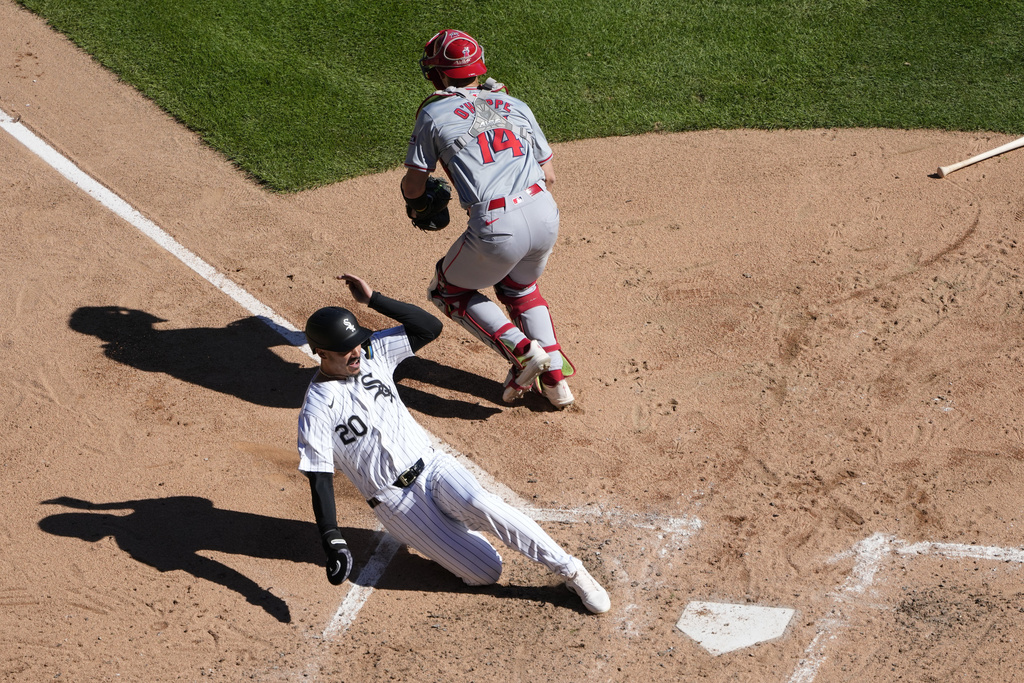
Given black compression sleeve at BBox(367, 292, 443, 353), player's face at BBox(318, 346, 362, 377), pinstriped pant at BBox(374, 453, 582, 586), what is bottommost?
pinstriped pant at BBox(374, 453, 582, 586)

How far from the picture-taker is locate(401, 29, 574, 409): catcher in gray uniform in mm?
4805

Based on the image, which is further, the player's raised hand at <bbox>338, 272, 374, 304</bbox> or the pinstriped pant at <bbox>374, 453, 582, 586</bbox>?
the player's raised hand at <bbox>338, 272, 374, 304</bbox>

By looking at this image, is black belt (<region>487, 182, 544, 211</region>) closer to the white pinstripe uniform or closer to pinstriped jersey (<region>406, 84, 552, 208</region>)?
pinstriped jersey (<region>406, 84, 552, 208</region>)

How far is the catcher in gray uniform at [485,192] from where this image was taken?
4805 mm

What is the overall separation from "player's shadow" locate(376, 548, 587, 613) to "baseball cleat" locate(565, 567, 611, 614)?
0.09 metres

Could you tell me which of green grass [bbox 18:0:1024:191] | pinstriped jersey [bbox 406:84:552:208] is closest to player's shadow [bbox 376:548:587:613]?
pinstriped jersey [bbox 406:84:552:208]

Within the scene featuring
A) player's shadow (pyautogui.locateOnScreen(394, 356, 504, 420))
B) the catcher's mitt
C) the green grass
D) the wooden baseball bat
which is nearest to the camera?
the catcher's mitt

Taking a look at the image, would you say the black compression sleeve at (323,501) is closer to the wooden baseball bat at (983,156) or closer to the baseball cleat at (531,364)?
the baseball cleat at (531,364)

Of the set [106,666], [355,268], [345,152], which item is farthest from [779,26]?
[106,666]

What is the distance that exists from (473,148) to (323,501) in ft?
6.81

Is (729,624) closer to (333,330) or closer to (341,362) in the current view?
(341,362)

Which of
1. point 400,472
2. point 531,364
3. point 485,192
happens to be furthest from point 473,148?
point 400,472

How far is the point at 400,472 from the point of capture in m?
4.08

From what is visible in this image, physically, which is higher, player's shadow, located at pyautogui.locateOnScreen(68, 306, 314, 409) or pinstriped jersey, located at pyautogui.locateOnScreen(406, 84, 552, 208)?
pinstriped jersey, located at pyautogui.locateOnScreen(406, 84, 552, 208)
